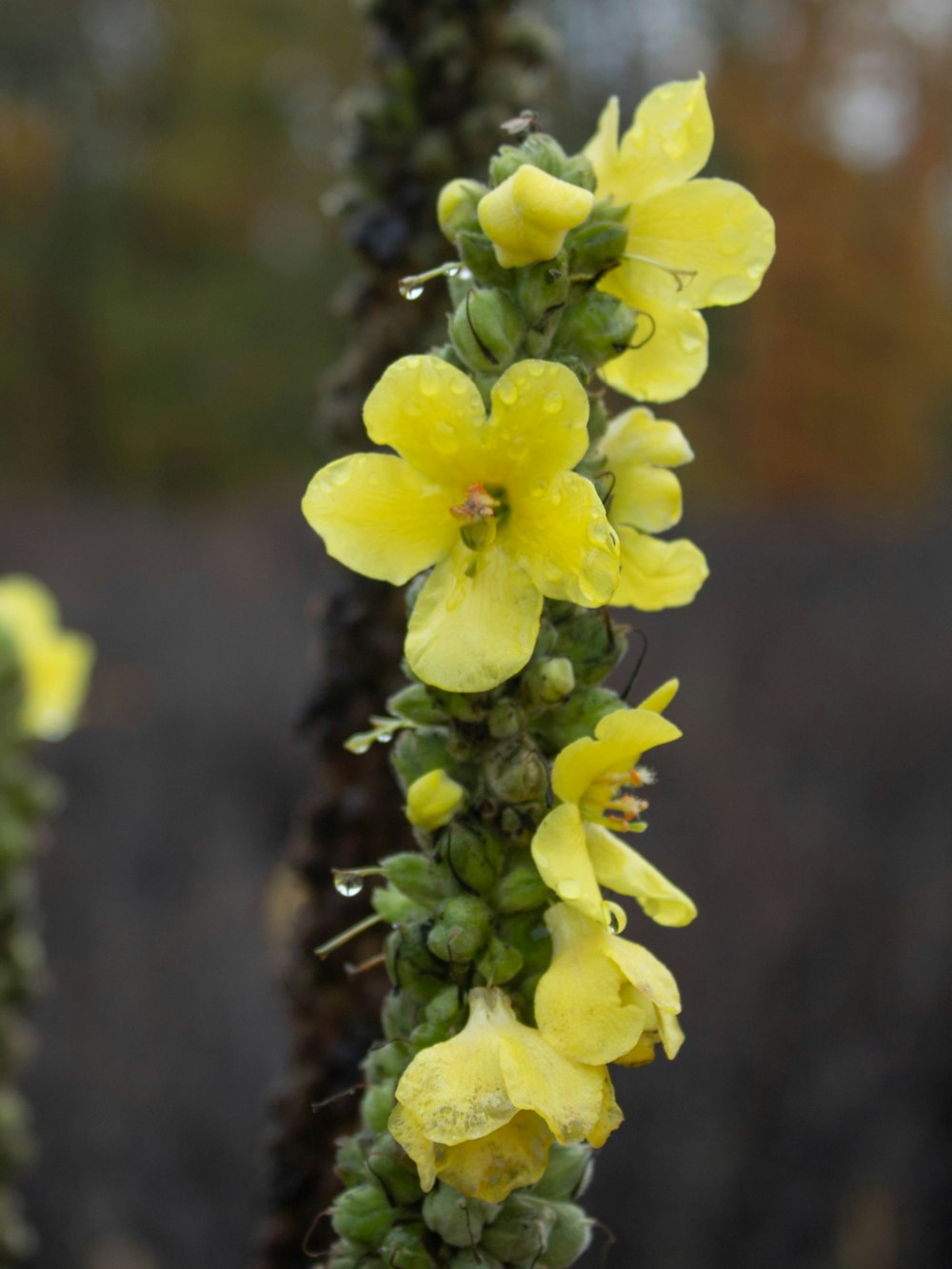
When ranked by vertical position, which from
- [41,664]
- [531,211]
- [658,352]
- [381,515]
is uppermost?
[531,211]

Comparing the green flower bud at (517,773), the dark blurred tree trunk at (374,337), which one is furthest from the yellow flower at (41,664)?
the green flower bud at (517,773)

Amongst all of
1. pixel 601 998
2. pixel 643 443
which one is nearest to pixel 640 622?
pixel 643 443

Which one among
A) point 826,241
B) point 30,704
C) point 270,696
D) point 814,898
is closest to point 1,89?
point 826,241

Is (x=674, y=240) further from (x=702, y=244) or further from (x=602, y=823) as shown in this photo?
(x=602, y=823)

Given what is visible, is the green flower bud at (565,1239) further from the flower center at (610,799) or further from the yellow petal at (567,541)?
the yellow petal at (567,541)

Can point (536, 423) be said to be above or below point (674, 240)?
below

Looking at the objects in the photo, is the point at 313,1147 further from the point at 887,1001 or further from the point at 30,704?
the point at 887,1001
